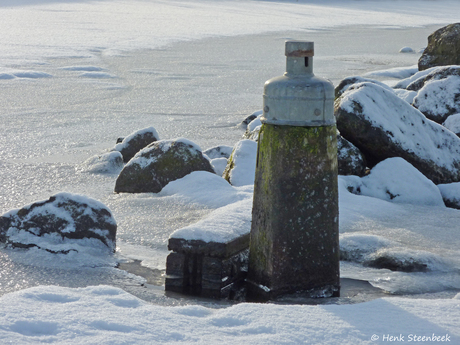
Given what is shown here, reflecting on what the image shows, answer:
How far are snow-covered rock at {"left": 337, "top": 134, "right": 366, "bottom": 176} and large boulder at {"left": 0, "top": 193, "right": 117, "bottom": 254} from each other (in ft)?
8.71

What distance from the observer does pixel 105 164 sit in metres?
6.95

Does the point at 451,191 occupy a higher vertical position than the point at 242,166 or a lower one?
lower

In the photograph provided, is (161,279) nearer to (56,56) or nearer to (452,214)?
(452,214)

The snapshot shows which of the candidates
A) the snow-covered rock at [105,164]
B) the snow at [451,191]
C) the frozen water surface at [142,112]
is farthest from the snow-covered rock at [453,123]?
the snow-covered rock at [105,164]

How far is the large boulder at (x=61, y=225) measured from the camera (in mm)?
4219

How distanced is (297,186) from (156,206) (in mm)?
2295

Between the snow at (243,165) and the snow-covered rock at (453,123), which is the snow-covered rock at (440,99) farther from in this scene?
the snow at (243,165)

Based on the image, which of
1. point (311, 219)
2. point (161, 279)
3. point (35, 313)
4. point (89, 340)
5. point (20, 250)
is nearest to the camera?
point (89, 340)

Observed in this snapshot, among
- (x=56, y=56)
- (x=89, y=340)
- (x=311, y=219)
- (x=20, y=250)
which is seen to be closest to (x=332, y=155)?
(x=311, y=219)

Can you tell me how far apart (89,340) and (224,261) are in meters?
1.29

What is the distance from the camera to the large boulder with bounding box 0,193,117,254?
4219 millimetres

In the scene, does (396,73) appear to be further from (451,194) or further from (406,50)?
(451,194)

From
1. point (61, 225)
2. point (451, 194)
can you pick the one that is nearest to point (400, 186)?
point (451, 194)

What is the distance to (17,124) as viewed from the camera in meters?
9.46
